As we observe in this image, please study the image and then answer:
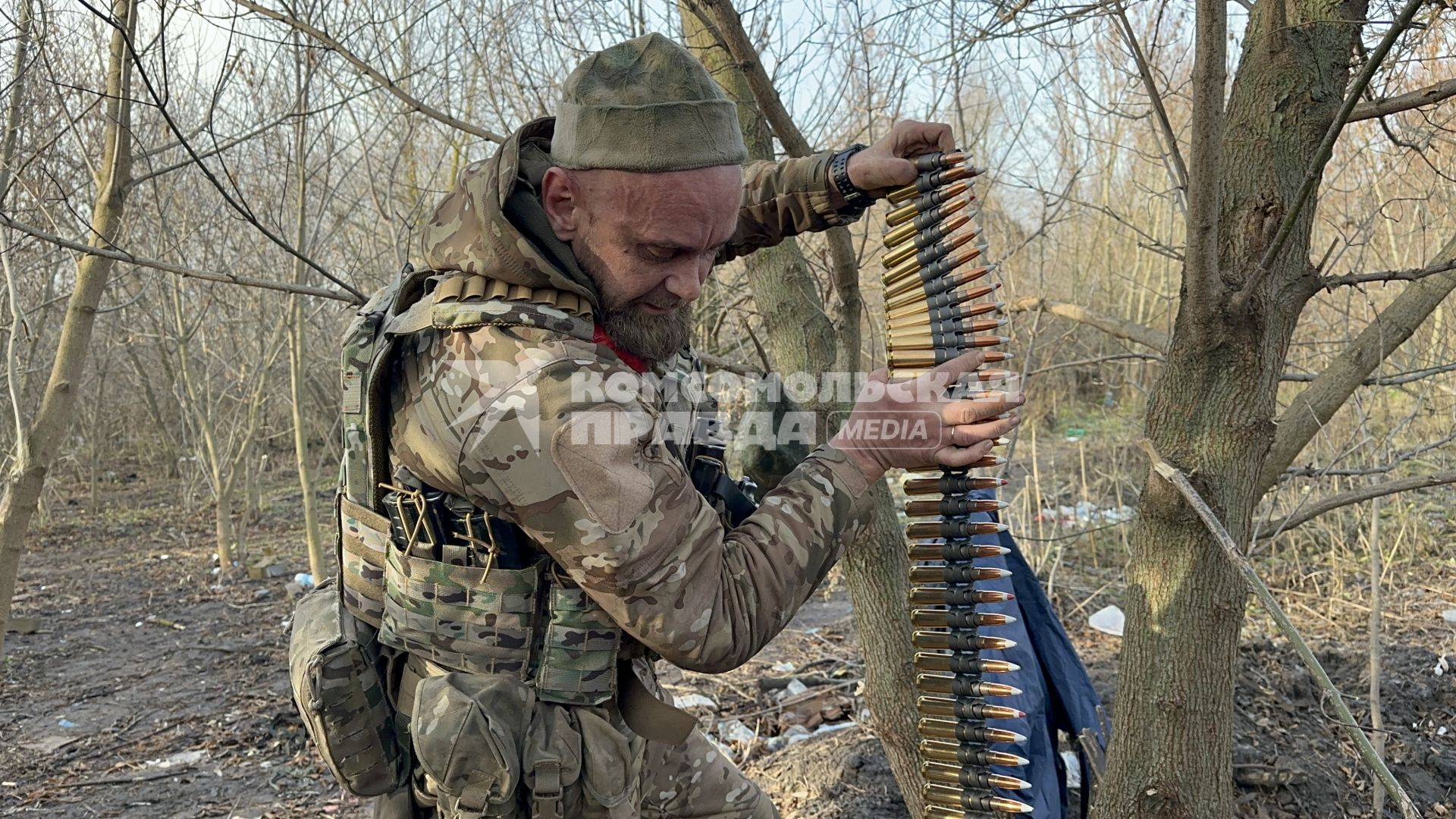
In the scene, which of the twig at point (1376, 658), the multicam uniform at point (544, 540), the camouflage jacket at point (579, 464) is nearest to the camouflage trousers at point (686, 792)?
the multicam uniform at point (544, 540)

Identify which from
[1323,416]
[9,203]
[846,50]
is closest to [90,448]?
[9,203]

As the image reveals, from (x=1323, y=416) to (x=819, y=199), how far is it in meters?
1.79

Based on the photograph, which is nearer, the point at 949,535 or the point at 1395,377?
the point at 949,535

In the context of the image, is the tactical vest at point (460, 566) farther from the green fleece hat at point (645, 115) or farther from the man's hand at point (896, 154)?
the man's hand at point (896, 154)

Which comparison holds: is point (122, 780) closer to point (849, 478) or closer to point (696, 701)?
point (696, 701)

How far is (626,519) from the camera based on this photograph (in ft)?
6.05

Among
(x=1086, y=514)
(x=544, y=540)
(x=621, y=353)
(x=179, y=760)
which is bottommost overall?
(x=179, y=760)

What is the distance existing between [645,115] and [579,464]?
731 millimetres

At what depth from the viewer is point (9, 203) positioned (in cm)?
617

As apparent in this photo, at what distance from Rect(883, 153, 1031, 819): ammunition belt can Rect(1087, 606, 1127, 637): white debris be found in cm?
387

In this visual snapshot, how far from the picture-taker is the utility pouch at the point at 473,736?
2.05 metres

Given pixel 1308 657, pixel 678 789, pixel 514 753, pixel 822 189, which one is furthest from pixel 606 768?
pixel 822 189

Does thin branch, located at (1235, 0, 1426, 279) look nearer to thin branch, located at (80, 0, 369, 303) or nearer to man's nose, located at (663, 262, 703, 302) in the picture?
man's nose, located at (663, 262, 703, 302)

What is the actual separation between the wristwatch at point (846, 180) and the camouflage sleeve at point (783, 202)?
0.02 metres
